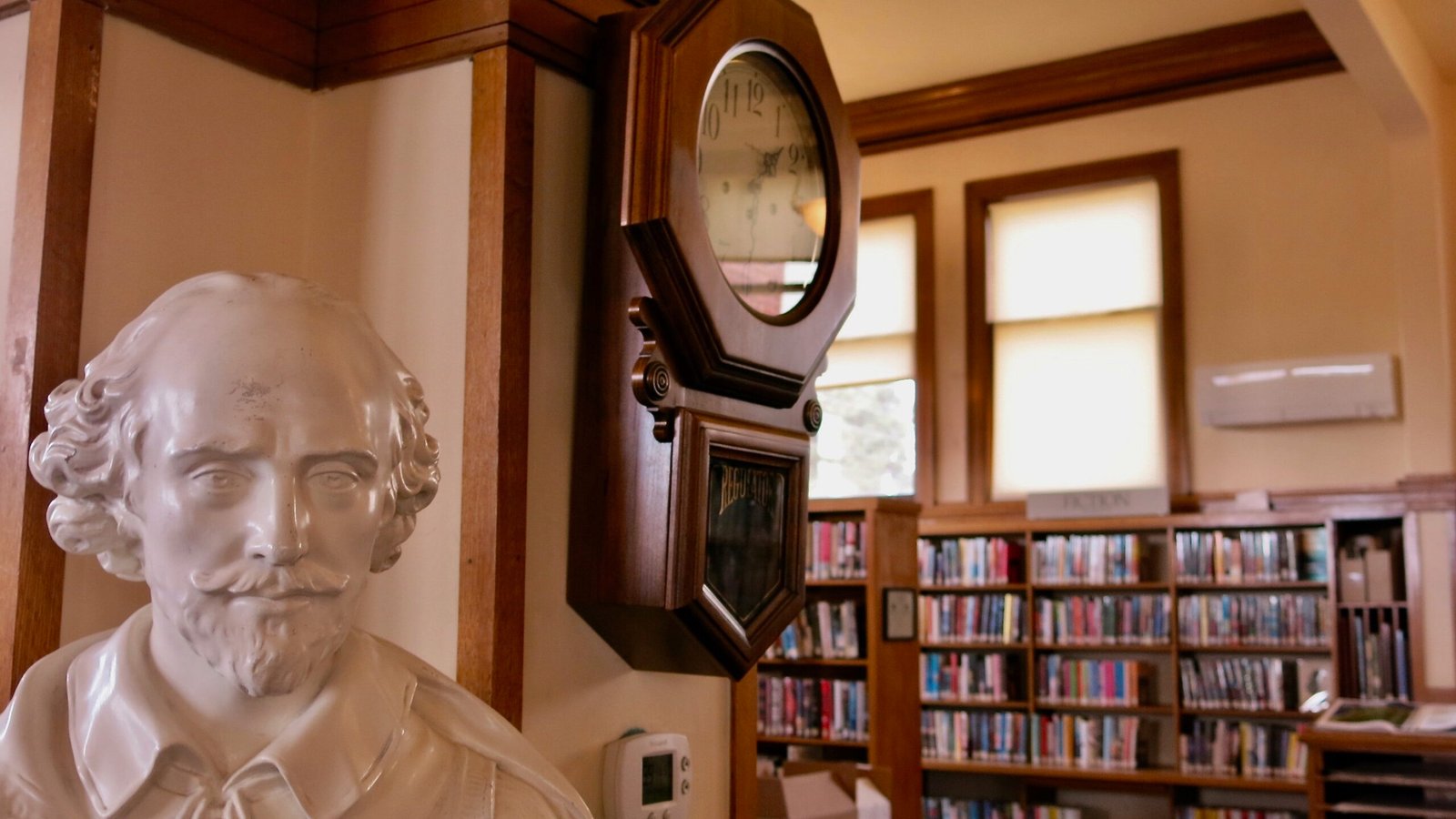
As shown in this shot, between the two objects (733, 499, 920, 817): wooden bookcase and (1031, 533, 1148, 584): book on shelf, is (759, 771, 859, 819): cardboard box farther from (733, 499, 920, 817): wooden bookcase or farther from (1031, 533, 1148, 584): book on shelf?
(1031, 533, 1148, 584): book on shelf

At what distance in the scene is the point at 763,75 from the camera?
192cm

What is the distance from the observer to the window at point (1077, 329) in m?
6.95

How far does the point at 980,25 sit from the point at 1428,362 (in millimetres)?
2561

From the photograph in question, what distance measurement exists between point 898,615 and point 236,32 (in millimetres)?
4666

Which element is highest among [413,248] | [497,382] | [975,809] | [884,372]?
[884,372]

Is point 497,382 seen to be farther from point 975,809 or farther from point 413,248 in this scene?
point 975,809

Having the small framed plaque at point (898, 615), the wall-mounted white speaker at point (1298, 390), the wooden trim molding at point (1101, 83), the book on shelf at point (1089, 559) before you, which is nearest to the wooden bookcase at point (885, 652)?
the small framed plaque at point (898, 615)

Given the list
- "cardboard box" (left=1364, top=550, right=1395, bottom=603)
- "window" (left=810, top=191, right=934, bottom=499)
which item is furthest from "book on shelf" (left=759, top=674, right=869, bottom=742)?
"cardboard box" (left=1364, top=550, right=1395, bottom=603)

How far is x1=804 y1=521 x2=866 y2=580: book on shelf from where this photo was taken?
6.27 m

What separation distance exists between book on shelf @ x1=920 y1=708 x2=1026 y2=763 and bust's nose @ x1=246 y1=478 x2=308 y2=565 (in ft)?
20.7

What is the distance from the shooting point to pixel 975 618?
23.2 ft

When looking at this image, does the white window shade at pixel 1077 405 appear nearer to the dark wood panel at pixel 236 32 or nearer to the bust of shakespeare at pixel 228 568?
the dark wood panel at pixel 236 32

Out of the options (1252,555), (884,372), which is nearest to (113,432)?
(1252,555)

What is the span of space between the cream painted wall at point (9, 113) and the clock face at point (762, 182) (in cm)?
79
